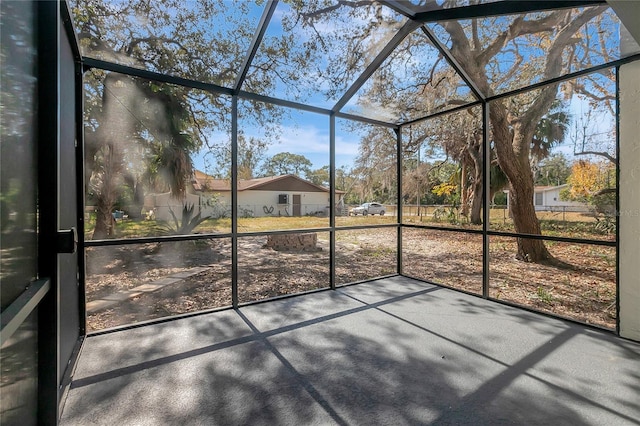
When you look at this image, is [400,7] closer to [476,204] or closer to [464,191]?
[476,204]

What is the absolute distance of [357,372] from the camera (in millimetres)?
2178

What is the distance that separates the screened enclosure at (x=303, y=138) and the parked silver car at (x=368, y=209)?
0.07m

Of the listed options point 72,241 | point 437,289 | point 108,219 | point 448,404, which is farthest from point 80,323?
point 437,289

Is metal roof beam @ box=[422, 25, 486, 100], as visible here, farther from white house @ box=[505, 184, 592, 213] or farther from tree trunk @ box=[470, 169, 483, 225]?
tree trunk @ box=[470, 169, 483, 225]

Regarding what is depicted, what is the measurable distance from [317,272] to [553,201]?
4422 mm

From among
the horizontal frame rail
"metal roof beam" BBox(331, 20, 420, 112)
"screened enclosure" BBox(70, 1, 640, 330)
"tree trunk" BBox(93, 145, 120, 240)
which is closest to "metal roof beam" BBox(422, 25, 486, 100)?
"screened enclosure" BBox(70, 1, 640, 330)

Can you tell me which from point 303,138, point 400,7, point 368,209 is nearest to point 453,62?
point 400,7

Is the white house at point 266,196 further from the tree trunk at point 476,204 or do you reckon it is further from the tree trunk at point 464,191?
the tree trunk at point 464,191

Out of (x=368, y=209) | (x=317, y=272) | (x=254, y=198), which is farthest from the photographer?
(x=317, y=272)

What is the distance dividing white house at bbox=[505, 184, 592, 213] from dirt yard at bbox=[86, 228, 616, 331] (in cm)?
84

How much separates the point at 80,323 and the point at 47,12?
2.70 metres

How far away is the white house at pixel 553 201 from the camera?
4.59 meters

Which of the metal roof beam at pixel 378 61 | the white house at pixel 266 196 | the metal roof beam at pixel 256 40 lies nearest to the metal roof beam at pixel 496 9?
the metal roof beam at pixel 378 61

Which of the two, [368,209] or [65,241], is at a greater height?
[368,209]
